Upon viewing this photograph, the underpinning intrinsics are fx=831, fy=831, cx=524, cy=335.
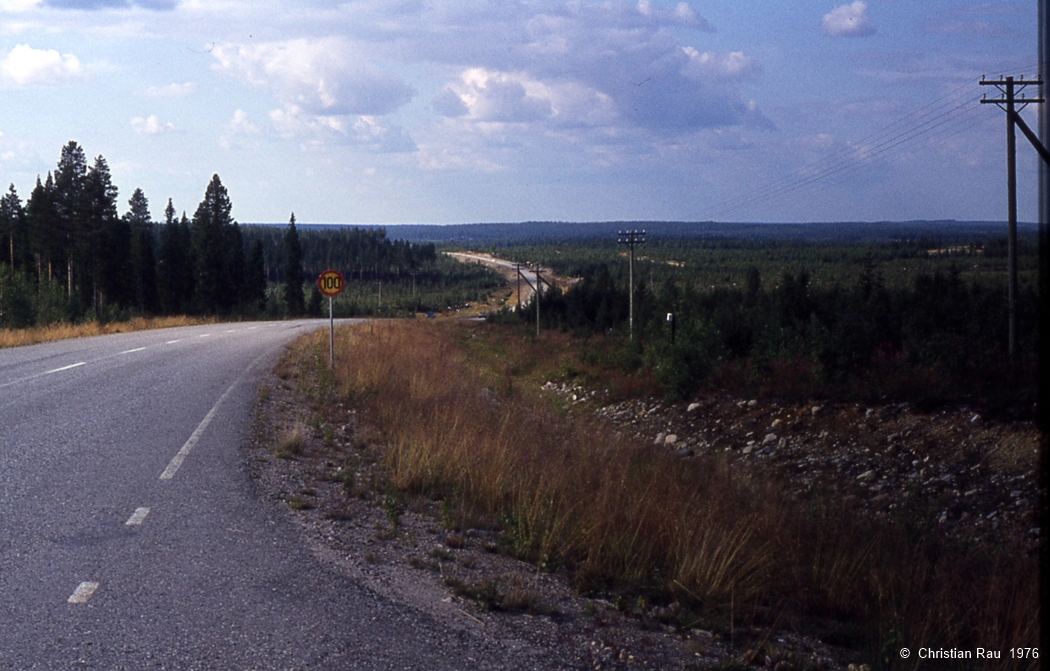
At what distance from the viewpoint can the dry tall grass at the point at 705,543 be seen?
19.0 ft

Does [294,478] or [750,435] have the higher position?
[294,478]

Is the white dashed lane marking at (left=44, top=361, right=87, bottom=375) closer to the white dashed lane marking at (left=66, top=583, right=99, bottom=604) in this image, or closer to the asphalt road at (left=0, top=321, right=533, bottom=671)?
the asphalt road at (left=0, top=321, right=533, bottom=671)

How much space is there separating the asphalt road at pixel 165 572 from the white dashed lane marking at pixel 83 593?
12mm

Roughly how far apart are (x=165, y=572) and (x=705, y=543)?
12.2 feet

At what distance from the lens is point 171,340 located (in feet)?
87.5

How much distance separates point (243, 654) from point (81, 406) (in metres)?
9.42

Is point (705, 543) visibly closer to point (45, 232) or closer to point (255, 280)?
point (45, 232)

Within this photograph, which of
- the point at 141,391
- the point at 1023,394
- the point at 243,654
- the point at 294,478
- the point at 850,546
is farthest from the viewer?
the point at 1023,394

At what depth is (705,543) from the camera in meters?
5.98

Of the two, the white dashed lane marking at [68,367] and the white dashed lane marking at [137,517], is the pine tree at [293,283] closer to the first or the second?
the white dashed lane marking at [68,367]

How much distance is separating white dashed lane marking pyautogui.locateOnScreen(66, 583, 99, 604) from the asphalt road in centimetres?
1

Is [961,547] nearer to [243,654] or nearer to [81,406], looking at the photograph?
[243,654]

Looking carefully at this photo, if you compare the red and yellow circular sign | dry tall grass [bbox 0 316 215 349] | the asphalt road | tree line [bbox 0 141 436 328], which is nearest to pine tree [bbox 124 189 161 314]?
tree line [bbox 0 141 436 328]

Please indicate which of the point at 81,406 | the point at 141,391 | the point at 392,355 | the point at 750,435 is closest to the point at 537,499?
the point at 81,406
